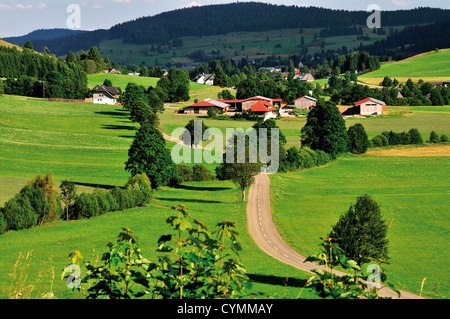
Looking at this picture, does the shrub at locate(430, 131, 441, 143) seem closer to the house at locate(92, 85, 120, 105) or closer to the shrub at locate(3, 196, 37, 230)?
the shrub at locate(3, 196, 37, 230)

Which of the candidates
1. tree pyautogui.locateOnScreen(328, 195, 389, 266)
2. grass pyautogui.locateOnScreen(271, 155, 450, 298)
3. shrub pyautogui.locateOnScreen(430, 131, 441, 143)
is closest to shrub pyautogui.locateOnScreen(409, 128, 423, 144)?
shrub pyautogui.locateOnScreen(430, 131, 441, 143)

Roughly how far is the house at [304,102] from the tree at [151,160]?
96.6m

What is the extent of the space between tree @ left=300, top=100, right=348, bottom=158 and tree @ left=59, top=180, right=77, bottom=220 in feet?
160

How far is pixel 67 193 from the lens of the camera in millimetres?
50188

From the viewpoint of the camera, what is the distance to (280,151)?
7894 cm

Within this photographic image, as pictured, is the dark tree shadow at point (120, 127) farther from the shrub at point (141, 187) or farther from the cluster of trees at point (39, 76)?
the shrub at point (141, 187)

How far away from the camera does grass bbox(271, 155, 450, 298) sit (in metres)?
36.1

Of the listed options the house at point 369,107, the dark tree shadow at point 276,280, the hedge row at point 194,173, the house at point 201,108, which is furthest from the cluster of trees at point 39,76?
the dark tree shadow at point 276,280

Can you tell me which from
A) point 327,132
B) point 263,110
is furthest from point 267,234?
point 263,110

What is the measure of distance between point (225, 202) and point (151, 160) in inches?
485

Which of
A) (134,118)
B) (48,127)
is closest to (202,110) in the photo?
(134,118)
